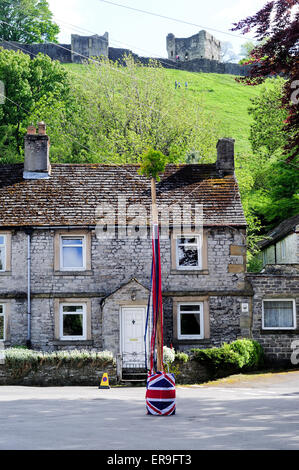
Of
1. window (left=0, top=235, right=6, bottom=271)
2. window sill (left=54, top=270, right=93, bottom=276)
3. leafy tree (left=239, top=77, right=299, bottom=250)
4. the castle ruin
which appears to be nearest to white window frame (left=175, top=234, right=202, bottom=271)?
window sill (left=54, top=270, right=93, bottom=276)

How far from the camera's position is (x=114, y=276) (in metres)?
28.6

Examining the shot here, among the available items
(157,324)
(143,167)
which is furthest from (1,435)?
(143,167)

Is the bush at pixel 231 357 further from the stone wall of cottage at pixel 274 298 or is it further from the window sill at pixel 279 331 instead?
the window sill at pixel 279 331

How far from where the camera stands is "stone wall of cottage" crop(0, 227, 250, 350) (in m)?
28.2

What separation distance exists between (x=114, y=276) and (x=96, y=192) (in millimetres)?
4126

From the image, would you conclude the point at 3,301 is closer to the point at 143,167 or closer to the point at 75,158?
the point at 143,167

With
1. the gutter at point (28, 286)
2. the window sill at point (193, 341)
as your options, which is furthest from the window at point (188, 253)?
the gutter at point (28, 286)

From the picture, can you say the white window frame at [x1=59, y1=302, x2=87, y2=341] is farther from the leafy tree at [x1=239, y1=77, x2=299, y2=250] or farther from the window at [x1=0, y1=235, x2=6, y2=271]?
the leafy tree at [x1=239, y1=77, x2=299, y2=250]

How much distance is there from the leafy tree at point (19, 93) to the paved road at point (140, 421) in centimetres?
3276

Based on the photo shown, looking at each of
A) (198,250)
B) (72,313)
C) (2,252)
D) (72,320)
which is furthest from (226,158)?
(2,252)

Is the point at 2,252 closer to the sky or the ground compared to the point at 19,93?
closer to the ground

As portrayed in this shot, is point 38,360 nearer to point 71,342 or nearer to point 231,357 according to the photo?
point 71,342

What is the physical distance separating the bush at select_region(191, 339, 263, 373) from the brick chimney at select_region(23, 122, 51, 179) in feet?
35.2

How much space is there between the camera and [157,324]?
15562mm
